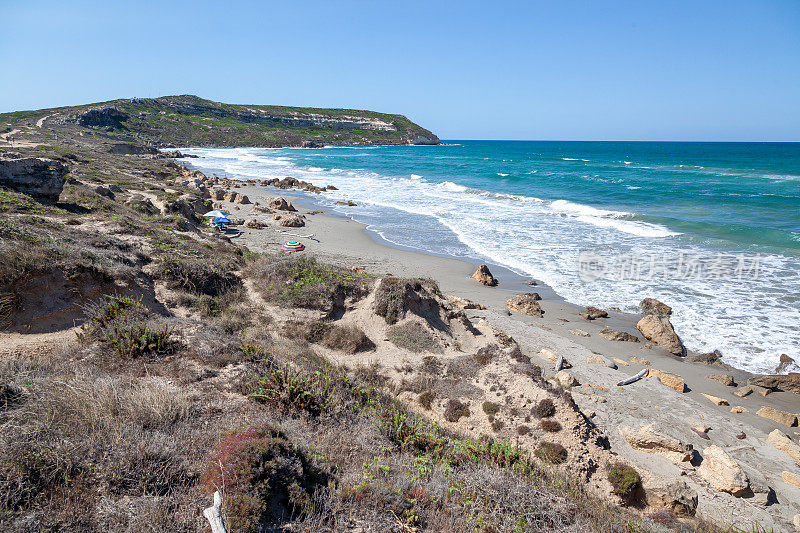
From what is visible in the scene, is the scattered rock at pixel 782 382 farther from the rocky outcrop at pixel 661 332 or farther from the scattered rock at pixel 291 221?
the scattered rock at pixel 291 221

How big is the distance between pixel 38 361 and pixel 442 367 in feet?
21.0

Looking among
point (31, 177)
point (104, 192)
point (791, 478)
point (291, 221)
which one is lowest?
point (791, 478)

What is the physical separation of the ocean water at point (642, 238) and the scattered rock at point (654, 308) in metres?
0.43

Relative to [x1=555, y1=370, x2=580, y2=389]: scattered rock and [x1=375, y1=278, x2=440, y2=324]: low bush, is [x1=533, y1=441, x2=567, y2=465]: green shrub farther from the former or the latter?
[x1=375, y1=278, x2=440, y2=324]: low bush

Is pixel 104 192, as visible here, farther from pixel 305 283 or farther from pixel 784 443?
pixel 784 443

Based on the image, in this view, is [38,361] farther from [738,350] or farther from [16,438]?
[738,350]

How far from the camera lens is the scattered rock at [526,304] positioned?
13.6 meters

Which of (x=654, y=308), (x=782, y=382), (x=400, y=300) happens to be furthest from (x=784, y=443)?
(x=400, y=300)

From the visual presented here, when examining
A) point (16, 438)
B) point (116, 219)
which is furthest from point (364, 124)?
point (16, 438)

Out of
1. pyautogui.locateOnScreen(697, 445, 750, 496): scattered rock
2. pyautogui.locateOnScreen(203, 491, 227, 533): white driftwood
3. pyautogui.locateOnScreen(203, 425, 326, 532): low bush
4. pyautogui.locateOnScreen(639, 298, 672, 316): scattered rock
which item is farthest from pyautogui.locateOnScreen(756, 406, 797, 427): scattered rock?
pyautogui.locateOnScreen(203, 491, 227, 533): white driftwood

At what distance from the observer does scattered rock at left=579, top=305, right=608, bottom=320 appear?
13.5 metres

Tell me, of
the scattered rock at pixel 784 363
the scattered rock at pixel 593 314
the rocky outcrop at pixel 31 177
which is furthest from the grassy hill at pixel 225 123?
the scattered rock at pixel 784 363

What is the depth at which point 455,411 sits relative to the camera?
7309 millimetres

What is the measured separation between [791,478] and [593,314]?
6.84 meters
